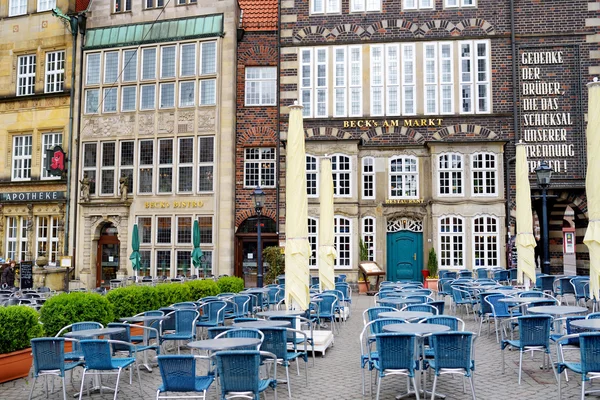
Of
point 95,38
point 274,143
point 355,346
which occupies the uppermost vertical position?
point 95,38

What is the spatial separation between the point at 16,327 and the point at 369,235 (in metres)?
16.8

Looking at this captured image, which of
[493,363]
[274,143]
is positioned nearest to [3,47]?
[274,143]

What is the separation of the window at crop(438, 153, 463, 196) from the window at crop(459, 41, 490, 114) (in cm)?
201

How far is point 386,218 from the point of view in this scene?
24.3 m

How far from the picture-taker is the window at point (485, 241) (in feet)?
76.9

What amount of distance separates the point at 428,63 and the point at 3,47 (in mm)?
20036

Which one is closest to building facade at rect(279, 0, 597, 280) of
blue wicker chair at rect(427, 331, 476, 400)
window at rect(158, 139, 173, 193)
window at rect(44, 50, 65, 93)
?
window at rect(158, 139, 173, 193)

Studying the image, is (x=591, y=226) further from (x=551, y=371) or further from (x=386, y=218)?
(x=386, y=218)

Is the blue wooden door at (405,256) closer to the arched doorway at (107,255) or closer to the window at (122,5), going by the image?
the arched doorway at (107,255)

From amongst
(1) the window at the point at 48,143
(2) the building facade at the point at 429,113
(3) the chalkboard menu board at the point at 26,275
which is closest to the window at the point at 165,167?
(2) the building facade at the point at 429,113

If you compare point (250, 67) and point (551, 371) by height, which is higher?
point (250, 67)

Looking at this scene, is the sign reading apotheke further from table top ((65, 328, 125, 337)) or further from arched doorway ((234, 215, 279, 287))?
table top ((65, 328, 125, 337))

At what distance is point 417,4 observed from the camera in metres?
25.1

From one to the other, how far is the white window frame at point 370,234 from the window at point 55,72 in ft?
50.4
